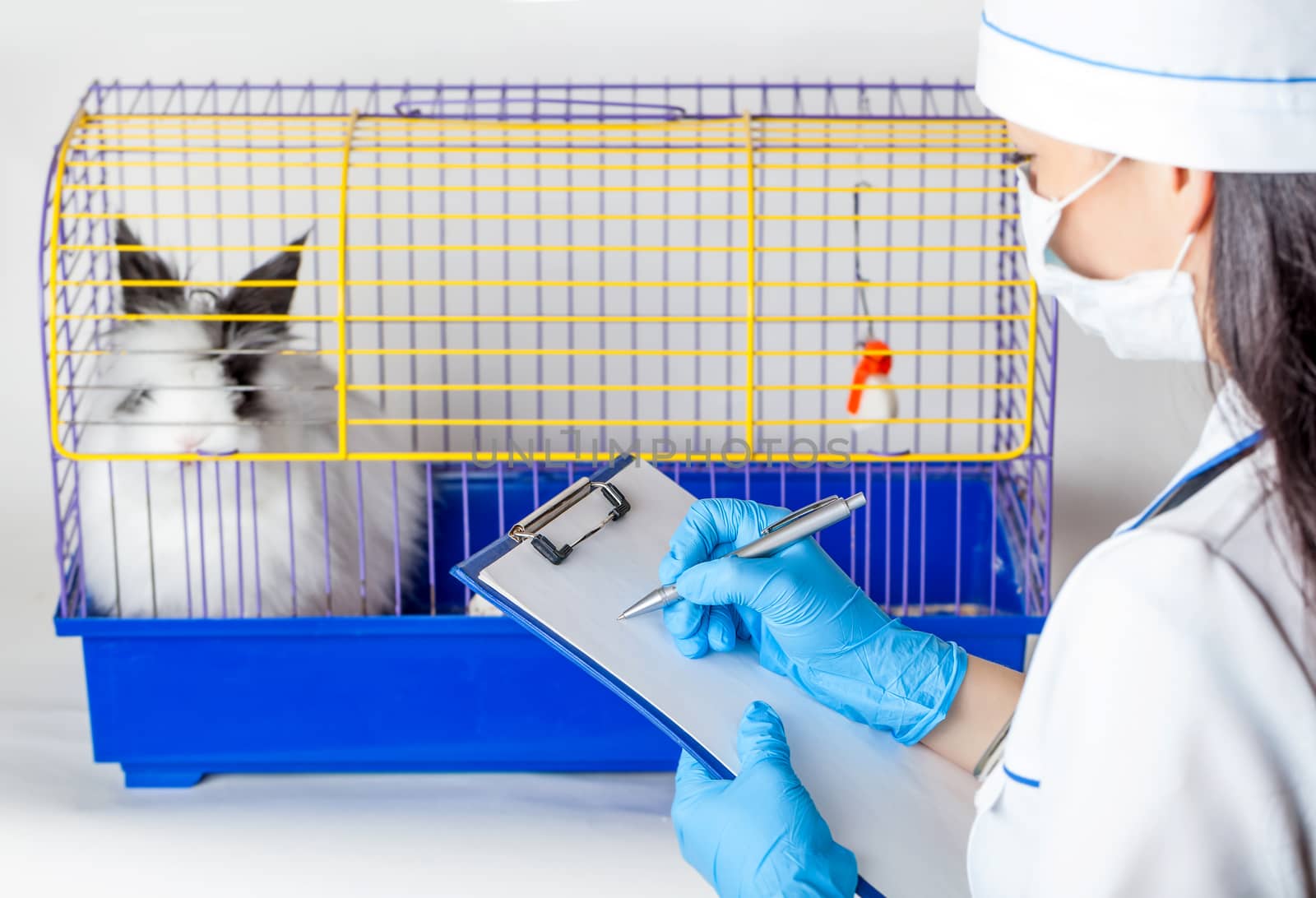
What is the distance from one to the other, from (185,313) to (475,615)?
2.10 feet

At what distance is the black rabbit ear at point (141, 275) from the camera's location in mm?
1958

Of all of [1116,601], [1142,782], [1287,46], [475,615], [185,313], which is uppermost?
[1287,46]

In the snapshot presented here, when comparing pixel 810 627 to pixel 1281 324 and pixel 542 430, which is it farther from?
pixel 542 430

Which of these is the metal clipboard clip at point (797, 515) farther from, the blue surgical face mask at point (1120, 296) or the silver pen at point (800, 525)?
the blue surgical face mask at point (1120, 296)

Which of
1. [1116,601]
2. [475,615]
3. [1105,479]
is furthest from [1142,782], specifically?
[1105,479]

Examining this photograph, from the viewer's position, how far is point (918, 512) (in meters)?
2.45

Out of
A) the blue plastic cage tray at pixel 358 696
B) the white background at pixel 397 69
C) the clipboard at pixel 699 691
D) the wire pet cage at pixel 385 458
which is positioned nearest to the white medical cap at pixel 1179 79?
the clipboard at pixel 699 691

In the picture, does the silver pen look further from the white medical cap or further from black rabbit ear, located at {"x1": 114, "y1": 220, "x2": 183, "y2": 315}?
black rabbit ear, located at {"x1": 114, "y1": 220, "x2": 183, "y2": 315}

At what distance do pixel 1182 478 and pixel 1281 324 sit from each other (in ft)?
0.46

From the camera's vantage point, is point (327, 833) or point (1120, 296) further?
point (327, 833)

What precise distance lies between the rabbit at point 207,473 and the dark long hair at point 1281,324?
1345 mm

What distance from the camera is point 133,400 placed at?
2.04 m

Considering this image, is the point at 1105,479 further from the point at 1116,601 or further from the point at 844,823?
the point at 1116,601

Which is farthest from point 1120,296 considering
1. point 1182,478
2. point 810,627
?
point 810,627
